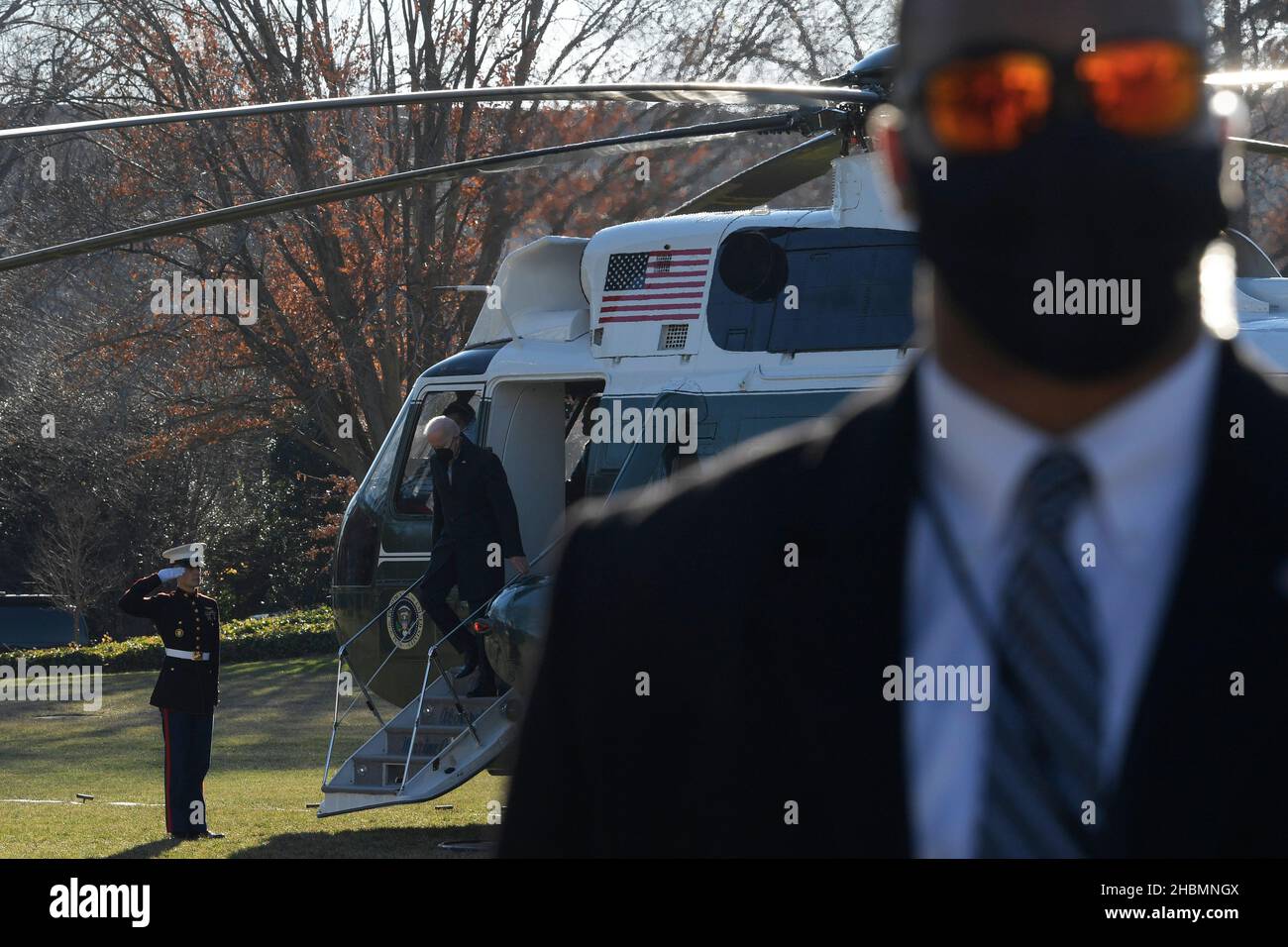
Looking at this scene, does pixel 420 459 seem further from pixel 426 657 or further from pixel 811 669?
pixel 811 669

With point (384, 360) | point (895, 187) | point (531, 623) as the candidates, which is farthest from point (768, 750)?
point (384, 360)

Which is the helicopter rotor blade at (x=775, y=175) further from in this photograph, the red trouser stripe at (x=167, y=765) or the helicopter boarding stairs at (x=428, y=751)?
the red trouser stripe at (x=167, y=765)

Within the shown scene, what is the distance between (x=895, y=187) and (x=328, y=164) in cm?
2045

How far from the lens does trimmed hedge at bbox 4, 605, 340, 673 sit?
27328mm

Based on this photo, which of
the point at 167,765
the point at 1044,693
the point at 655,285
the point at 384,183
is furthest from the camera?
the point at 167,765

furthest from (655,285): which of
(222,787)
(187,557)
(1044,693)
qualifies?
(1044,693)

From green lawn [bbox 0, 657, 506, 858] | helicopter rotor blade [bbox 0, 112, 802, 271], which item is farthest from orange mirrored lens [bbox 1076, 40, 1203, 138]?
helicopter rotor blade [bbox 0, 112, 802, 271]

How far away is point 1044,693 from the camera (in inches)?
50.9

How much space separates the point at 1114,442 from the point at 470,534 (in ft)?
30.6

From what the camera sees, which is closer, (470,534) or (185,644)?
(470,534)

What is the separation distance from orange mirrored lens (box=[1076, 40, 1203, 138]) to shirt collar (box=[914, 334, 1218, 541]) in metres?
0.18

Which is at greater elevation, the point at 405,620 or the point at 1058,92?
the point at 1058,92

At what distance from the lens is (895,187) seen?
4.76 feet
